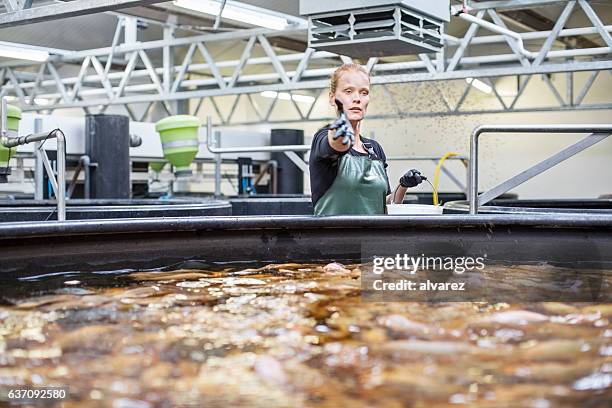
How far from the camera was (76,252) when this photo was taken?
1.82 meters

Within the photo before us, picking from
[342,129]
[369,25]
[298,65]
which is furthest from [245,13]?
[342,129]

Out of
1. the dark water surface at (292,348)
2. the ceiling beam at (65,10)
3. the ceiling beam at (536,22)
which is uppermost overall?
the ceiling beam at (536,22)

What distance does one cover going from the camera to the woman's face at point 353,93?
230cm

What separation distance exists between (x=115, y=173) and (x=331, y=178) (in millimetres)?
3394

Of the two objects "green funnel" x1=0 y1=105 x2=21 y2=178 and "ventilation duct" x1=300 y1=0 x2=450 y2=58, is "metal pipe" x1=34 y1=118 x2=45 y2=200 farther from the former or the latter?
"ventilation duct" x1=300 y1=0 x2=450 y2=58

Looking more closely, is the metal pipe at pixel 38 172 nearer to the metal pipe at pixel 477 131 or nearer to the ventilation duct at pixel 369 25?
the ventilation duct at pixel 369 25

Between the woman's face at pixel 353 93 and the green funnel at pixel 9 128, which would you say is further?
the green funnel at pixel 9 128

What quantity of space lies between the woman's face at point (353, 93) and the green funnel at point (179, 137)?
3.65m

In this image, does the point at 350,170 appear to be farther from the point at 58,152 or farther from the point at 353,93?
the point at 58,152

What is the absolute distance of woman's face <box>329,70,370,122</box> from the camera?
7.56 ft

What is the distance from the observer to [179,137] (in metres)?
5.84

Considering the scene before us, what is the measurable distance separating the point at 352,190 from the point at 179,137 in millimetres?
3696

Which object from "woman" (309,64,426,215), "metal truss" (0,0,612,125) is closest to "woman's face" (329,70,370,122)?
"woman" (309,64,426,215)

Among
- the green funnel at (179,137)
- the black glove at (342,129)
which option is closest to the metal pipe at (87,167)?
the green funnel at (179,137)
